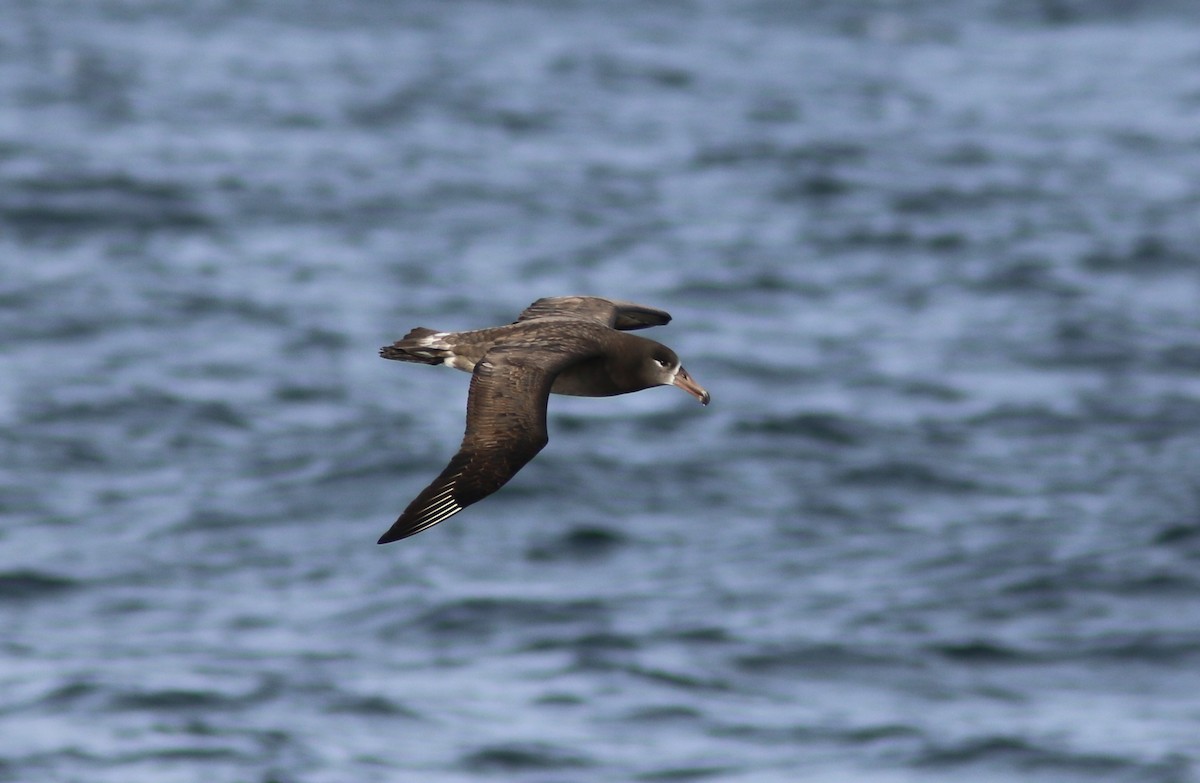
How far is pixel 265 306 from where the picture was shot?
105 ft

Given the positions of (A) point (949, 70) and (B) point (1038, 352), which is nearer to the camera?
(B) point (1038, 352)

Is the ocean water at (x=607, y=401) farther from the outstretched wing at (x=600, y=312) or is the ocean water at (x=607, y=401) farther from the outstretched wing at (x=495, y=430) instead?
the outstretched wing at (x=495, y=430)

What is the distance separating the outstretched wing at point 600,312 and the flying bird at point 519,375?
0.04ft

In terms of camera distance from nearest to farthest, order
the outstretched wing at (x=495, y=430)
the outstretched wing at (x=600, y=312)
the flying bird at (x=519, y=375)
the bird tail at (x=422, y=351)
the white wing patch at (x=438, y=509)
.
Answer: the white wing patch at (x=438, y=509) < the outstretched wing at (x=495, y=430) < the flying bird at (x=519, y=375) < the bird tail at (x=422, y=351) < the outstretched wing at (x=600, y=312)

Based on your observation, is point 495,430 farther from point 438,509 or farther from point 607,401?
point 607,401

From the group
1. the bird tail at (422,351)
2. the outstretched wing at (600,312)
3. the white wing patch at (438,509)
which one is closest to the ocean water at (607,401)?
the outstretched wing at (600,312)

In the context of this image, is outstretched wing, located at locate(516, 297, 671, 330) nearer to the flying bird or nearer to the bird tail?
the flying bird

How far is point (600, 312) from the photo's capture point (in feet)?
35.0

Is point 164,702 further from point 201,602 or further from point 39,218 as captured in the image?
point 39,218

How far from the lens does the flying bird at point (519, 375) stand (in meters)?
7.98

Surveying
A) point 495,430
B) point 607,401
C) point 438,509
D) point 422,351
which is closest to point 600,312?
point 422,351

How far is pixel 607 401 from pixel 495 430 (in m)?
20.2

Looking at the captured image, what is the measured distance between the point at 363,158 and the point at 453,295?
9.62 m

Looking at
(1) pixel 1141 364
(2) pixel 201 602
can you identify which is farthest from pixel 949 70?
(2) pixel 201 602
